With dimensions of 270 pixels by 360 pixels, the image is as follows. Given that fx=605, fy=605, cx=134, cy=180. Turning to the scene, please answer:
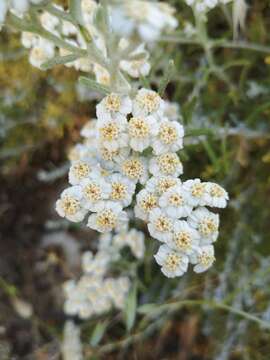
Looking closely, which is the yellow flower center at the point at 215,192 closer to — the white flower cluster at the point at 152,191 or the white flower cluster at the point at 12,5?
the white flower cluster at the point at 152,191

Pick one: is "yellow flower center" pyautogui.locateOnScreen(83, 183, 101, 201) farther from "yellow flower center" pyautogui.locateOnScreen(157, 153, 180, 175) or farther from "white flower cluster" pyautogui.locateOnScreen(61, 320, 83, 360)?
"white flower cluster" pyautogui.locateOnScreen(61, 320, 83, 360)

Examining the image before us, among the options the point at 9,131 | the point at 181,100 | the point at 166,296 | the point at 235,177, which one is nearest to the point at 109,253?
the point at 166,296

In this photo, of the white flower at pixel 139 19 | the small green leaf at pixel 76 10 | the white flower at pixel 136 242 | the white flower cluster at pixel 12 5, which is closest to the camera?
the white flower at pixel 139 19

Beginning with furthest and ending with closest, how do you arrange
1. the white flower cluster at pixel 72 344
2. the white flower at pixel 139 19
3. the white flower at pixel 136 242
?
1. the white flower cluster at pixel 72 344
2. the white flower at pixel 136 242
3. the white flower at pixel 139 19

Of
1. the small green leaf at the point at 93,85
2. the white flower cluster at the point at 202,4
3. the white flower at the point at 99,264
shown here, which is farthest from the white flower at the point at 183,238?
the white flower at the point at 99,264

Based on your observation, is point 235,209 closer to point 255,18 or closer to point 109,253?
point 109,253
